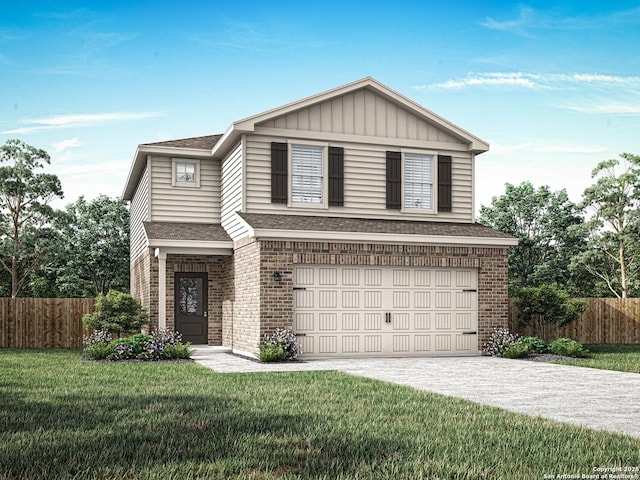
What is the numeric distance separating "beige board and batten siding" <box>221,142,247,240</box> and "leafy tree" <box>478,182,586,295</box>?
20.5 meters

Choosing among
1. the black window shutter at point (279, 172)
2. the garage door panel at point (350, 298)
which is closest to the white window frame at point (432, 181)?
the garage door panel at point (350, 298)

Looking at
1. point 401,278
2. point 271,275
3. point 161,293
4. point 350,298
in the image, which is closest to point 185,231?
point 161,293

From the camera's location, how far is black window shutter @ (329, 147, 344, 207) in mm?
19688

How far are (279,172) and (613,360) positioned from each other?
374 inches

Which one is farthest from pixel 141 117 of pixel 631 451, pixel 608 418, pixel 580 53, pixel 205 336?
pixel 631 451

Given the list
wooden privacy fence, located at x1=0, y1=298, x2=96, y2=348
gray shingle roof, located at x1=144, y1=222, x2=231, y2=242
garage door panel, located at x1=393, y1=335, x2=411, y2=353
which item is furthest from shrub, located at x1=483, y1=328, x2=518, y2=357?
wooden privacy fence, located at x1=0, y1=298, x2=96, y2=348

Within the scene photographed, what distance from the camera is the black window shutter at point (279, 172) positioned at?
1922 cm

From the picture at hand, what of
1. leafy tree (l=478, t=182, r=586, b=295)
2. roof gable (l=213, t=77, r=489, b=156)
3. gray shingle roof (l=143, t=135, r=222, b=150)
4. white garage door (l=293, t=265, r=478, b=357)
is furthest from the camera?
leafy tree (l=478, t=182, r=586, b=295)

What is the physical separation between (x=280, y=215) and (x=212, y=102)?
3.76 m

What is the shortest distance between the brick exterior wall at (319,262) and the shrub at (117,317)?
8.79 ft

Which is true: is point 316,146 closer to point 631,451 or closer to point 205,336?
point 205,336

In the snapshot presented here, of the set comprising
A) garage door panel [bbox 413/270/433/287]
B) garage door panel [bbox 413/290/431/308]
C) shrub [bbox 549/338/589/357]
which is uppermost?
garage door panel [bbox 413/270/433/287]

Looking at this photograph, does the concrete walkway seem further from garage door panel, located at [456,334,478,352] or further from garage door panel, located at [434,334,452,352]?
garage door panel, located at [434,334,452,352]

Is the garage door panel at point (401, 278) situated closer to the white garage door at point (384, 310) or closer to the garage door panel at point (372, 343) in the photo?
the white garage door at point (384, 310)
